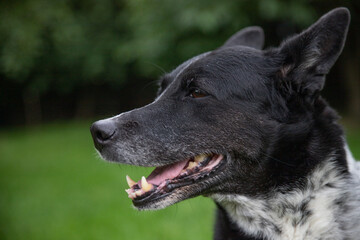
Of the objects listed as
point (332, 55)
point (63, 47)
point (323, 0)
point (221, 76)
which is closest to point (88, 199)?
point (221, 76)

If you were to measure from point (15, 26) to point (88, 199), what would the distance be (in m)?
8.43

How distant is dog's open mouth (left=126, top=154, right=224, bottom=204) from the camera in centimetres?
241

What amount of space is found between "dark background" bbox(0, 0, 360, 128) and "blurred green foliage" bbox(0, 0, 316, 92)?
0.08 ft

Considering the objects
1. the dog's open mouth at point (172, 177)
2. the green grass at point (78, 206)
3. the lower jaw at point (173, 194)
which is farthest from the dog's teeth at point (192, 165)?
the green grass at point (78, 206)

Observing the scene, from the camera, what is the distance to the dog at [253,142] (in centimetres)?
241

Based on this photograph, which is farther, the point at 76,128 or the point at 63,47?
the point at 63,47

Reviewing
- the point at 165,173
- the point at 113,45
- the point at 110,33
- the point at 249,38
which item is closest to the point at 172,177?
the point at 165,173

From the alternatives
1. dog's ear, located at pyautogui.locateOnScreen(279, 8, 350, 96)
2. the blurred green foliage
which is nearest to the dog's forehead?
dog's ear, located at pyautogui.locateOnScreen(279, 8, 350, 96)

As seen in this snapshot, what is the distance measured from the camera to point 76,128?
51.1 ft

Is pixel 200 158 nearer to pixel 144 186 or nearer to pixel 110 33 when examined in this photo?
pixel 144 186

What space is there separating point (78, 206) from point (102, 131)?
12.7 ft

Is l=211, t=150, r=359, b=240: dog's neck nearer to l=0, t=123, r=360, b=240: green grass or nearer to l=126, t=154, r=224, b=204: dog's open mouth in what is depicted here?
l=126, t=154, r=224, b=204: dog's open mouth

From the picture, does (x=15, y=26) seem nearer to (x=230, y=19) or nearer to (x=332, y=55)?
(x=230, y=19)

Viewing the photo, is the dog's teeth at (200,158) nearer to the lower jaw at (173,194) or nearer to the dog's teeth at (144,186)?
the lower jaw at (173,194)
